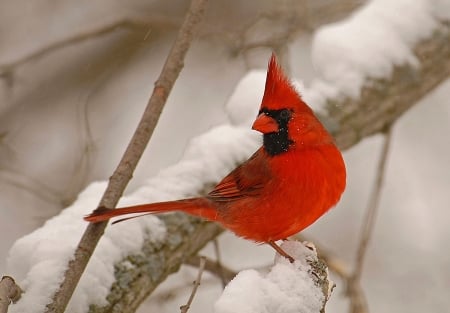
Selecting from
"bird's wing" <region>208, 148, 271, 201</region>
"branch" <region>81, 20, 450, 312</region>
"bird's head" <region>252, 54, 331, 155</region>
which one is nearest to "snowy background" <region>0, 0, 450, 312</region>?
"branch" <region>81, 20, 450, 312</region>

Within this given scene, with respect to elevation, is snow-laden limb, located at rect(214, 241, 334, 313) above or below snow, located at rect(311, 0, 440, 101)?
below

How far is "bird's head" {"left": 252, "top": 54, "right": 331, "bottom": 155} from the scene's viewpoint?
2.57 m

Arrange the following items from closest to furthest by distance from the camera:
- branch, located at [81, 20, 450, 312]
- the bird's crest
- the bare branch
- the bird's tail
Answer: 1. the bird's tail
2. the bird's crest
3. branch, located at [81, 20, 450, 312]
4. the bare branch

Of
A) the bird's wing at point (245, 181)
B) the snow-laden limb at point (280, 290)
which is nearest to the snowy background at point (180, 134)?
the bird's wing at point (245, 181)

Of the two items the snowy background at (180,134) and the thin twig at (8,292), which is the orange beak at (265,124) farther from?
the snowy background at (180,134)

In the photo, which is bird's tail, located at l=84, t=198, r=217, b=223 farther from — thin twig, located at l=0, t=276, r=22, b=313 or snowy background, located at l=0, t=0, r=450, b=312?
snowy background, located at l=0, t=0, r=450, b=312

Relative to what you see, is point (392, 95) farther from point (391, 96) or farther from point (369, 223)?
point (369, 223)

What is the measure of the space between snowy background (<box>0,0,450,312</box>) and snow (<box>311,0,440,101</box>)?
793mm

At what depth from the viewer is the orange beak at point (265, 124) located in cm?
257

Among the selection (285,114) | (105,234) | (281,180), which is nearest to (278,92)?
(285,114)

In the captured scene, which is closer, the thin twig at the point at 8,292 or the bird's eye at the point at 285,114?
the thin twig at the point at 8,292

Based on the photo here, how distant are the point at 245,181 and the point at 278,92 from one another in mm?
368

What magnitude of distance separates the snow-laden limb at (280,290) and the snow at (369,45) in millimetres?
1339

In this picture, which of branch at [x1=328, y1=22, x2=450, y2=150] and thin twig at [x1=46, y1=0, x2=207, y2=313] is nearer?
thin twig at [x1=46, y1=0, x2=207, y2=313]
